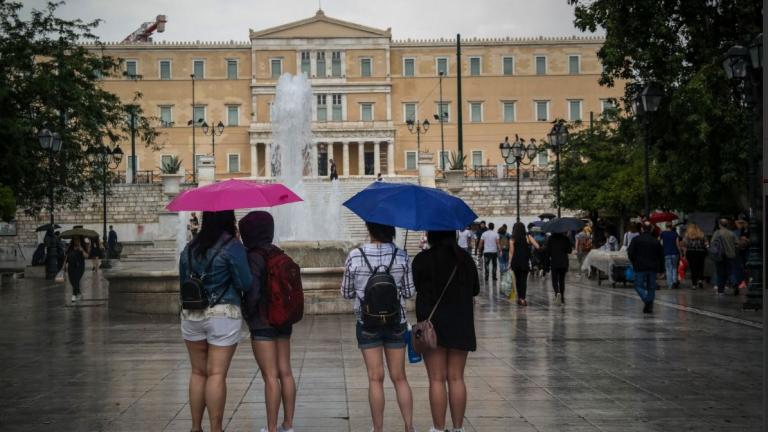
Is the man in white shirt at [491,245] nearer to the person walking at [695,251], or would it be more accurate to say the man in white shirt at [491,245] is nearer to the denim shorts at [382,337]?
the person walking at [695,251]

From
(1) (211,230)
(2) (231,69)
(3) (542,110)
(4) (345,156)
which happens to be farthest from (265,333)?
(3) (542,110)

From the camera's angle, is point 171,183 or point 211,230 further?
point 171,183

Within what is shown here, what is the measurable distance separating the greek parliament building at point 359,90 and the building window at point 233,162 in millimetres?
74

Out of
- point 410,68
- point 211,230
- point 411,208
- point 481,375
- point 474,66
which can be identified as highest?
point 474,66

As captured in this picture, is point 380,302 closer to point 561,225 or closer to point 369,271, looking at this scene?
point 369,271

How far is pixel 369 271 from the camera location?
688cm

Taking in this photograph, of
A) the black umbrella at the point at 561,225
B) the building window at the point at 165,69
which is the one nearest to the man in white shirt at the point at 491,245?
the black umbrella at the point at 561,225

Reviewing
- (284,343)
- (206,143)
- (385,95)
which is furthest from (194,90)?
(284,343)

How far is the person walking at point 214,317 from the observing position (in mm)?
6785

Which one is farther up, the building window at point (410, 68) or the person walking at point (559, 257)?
the building window at point (410, 68)

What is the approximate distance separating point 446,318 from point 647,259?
10.4m

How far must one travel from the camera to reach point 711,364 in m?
10.6

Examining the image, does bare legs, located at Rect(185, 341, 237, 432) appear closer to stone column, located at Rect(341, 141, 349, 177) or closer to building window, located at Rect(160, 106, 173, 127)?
stone column, located at Rect(341, 141, 349, 177)

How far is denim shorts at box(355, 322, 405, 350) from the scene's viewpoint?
686cm
